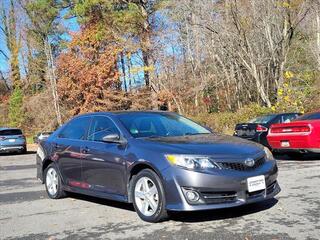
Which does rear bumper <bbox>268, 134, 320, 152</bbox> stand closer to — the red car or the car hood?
the red car

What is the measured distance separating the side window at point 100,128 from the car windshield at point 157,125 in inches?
7.6

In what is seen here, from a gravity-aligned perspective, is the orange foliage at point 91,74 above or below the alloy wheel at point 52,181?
above

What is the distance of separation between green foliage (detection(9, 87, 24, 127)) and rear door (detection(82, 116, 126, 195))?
127ft

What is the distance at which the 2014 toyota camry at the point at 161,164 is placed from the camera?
6512 mm

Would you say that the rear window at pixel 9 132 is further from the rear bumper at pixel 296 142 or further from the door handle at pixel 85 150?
the door handle at pixel 85 150

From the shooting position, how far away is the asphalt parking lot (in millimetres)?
6199

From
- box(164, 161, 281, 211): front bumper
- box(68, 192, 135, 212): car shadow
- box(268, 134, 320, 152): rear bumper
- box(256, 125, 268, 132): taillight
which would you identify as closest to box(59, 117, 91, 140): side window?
box(68, 192, 135, 212): car shadow

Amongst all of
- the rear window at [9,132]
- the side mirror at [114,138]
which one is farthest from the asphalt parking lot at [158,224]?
the rear window at [9,132]

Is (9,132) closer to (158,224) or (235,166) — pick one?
(158,224)

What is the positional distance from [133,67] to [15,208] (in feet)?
89.6

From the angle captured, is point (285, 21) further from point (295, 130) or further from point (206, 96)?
point (295, 130)

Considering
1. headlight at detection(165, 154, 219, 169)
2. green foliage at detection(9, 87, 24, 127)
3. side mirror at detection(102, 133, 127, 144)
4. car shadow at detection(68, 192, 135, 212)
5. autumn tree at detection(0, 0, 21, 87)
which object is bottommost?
car shadow at detection(68, 192, 135, 212)

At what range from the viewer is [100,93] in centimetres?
3681

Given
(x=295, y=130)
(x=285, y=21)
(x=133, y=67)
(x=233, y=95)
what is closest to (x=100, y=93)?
(x=133, y=67)
